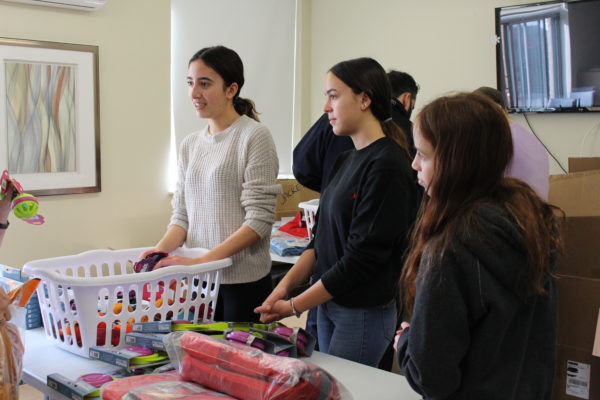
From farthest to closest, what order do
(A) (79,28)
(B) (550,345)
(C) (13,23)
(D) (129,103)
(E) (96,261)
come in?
A: (D) (129,103), (A) (79,28), (C) (13,23), (E) (96,261), (B) (550,345)

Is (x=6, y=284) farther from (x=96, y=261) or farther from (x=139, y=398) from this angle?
(x=139, y=398)

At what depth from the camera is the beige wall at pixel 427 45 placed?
350 cm

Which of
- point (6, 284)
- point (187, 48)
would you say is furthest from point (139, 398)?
point (187, 48)

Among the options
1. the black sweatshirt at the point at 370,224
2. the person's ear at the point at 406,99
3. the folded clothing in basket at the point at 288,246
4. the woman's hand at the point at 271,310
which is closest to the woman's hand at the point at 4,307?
the woman's hand at the point at 271,310

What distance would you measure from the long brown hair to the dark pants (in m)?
0.82

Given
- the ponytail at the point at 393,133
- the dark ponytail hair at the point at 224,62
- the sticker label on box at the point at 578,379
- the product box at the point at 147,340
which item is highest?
the dark ponytail hair at the point at 224,62

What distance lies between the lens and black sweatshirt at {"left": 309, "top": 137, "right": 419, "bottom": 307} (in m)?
1.47

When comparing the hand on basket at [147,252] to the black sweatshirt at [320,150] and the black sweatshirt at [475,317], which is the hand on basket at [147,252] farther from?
the black sweatshirt at [475,317]

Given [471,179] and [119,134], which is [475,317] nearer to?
[471,179]

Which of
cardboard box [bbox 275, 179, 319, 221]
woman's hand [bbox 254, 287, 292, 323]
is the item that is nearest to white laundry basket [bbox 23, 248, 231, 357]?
woman's hand [bbox 254, 287, 292, 323]

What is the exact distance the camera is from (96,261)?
5.56ft

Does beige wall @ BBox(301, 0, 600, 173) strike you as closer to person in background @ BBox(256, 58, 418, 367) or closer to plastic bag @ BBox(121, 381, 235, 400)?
person in background @ BBox(256, 58, 418, 367)

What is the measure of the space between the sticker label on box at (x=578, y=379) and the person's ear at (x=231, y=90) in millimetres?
1146

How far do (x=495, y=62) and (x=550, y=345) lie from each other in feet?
9.74
